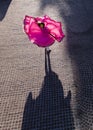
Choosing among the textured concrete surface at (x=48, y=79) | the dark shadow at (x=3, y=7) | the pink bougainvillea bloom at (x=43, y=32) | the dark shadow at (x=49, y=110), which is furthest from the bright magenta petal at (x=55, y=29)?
the dark shadow at (x=3, y=7)

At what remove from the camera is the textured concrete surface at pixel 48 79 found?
9.25ft

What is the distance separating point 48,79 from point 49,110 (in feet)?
2.11

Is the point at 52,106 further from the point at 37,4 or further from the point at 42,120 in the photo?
the point at 37,4

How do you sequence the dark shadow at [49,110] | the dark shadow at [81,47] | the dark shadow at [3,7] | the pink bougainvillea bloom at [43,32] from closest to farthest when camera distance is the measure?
the dark shadow at [49,110]
the dark shadow at [81,47]
the pink bougainvillea bloom at [43,32]
the dark shadow at [3,7]

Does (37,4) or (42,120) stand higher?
(37,4)

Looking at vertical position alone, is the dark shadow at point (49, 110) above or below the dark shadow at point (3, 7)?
below

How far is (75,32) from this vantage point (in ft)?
14.5

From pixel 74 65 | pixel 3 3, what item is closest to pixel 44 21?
pixel 74 65

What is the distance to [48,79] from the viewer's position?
340 cm

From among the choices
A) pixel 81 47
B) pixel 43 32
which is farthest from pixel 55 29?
pixel 81 47

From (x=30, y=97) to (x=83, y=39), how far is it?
Result: 6.02 feet

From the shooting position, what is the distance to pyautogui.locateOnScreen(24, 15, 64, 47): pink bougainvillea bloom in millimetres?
3260

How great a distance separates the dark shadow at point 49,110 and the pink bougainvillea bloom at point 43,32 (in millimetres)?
688

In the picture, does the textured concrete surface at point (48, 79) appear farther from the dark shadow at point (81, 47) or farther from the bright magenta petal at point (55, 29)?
the bright magenta petal at point (55, 29)
